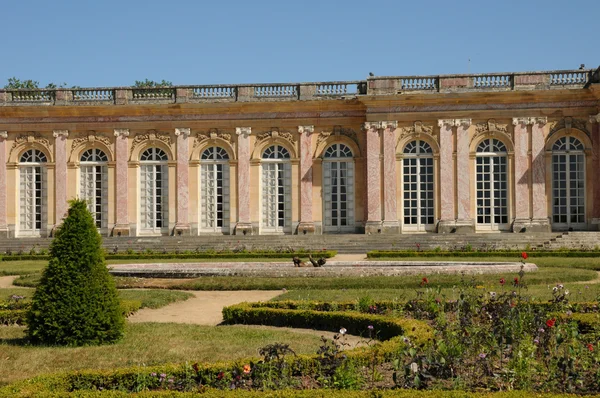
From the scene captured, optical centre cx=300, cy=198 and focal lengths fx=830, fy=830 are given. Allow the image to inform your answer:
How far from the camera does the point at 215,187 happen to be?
3562 centimetres

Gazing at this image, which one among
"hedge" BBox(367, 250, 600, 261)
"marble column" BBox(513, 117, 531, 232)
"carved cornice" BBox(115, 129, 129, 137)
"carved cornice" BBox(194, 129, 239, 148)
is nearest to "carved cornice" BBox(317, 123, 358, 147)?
"carved cornice" BBox(194, 129, 239, 148)

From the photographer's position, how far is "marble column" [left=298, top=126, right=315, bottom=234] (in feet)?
114

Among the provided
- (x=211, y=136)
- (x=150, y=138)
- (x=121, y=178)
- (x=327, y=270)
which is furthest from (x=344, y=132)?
(x=327, y=270)

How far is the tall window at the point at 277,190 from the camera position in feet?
116

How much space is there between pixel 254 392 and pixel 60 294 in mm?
4682

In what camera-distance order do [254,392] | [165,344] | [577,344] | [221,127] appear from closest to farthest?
[254,392]
[577,344]
[165,344]
[221,127]

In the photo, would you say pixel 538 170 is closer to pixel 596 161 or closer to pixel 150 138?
pixel 596 161

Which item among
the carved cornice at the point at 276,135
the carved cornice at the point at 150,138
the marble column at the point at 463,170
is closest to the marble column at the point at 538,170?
the marble column at the point at 463,170

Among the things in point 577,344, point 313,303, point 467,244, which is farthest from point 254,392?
point 467,244

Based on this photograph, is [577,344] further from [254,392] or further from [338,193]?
[338,193]

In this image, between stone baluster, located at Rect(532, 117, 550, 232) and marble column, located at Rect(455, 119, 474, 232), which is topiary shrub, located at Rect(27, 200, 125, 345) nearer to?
marble column, located at Rect(455, 119, 474, 232)

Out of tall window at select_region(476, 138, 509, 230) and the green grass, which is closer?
the green grass

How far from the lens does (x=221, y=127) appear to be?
1393 inches

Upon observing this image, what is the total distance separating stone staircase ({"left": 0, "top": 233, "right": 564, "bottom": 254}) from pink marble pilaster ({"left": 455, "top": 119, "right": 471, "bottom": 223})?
1916 mm
